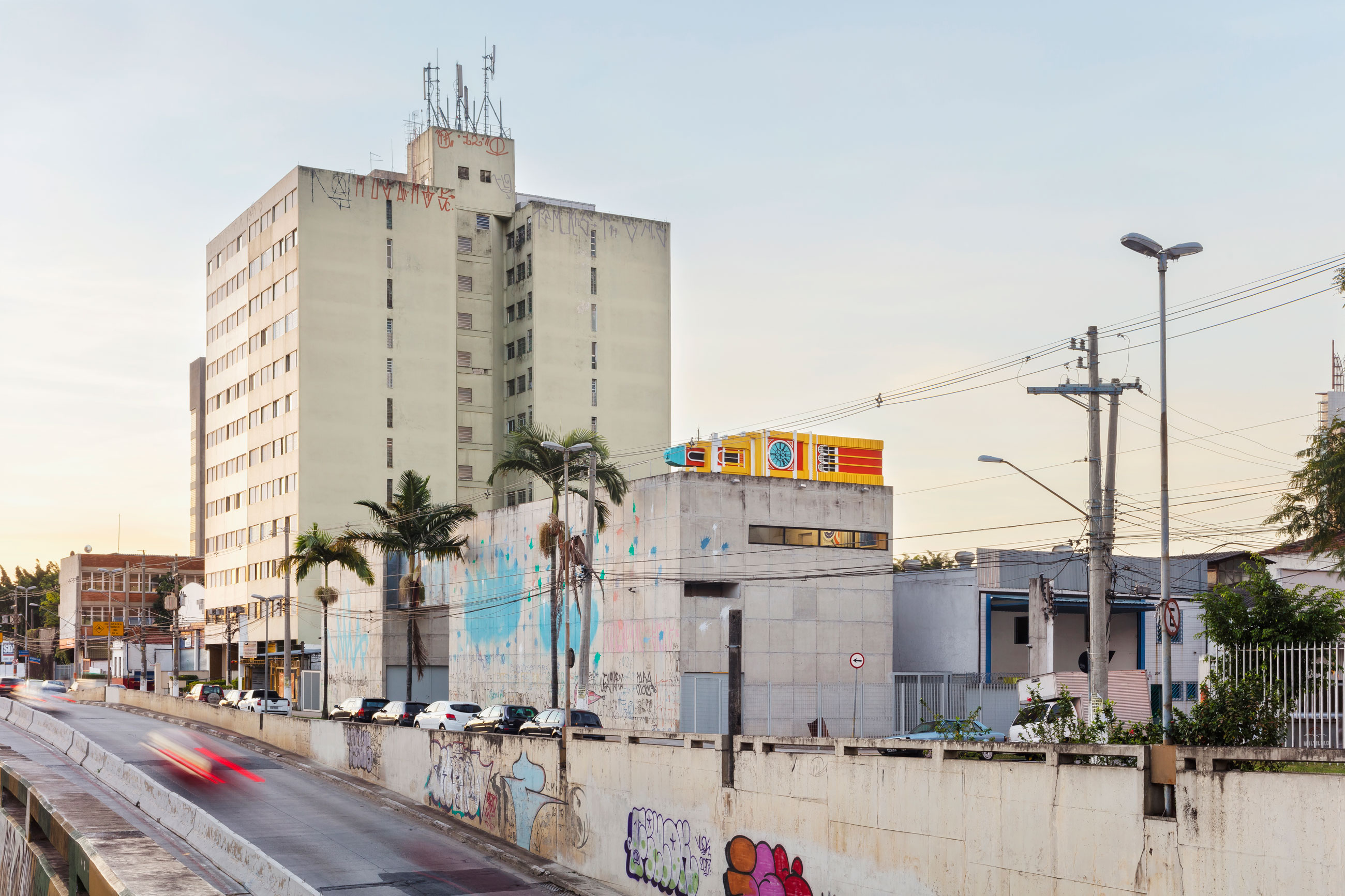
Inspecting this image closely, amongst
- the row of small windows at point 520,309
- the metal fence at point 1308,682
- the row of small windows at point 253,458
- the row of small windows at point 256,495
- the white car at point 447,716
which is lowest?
the white car at point 447,716

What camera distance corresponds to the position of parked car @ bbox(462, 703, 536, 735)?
5094cm

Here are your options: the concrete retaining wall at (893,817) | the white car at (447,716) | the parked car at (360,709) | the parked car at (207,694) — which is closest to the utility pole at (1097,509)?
the concrete retaining wall at (893,817)

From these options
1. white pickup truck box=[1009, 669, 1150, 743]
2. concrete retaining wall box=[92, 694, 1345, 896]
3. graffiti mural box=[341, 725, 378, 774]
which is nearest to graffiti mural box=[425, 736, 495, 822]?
concrete retaining wall box=[92, 694, 1345, 896]

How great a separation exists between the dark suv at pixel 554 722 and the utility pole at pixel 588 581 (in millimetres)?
3618

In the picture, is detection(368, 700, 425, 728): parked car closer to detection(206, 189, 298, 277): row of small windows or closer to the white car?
the white car

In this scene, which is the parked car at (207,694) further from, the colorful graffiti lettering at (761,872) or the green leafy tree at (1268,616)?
the green leafy tree at (1268,616)

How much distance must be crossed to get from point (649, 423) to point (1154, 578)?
53.7 meters

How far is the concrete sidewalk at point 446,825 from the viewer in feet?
109

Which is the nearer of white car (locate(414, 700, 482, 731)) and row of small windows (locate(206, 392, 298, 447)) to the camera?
white car (locate(414, 700, 482, 731))

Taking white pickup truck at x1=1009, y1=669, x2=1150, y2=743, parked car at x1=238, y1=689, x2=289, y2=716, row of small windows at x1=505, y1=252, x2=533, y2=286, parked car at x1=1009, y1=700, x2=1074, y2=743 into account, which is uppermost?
row of small windows at x1=505, y1=252, x2=533, y2=286

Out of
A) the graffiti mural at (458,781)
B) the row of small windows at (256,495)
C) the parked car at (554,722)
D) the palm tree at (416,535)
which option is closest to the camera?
the graffiti mural at (458,781)

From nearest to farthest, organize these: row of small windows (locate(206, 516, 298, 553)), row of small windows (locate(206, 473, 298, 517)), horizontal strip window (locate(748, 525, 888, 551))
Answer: horizontal strip window (locate(748, 525, 888, 551)) → row of small windows (locate(206, 516, 298, 553)) → row of small windows (locate(206, 473, 298, 517))

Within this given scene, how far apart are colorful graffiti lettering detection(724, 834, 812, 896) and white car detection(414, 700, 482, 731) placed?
2899 cm

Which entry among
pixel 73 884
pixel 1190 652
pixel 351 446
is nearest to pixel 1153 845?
pixel 73 884
